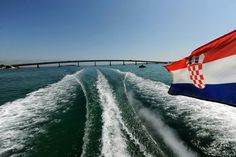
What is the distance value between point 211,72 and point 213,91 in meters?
0.48

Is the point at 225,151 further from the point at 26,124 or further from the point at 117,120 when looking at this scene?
the point at 26,124

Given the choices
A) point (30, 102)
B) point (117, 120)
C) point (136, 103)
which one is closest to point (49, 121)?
point (117, 120)

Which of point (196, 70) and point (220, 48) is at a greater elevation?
point (220, 48)

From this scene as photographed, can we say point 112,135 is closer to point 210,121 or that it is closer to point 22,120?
point 210,121

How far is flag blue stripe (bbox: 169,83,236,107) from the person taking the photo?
304 cm

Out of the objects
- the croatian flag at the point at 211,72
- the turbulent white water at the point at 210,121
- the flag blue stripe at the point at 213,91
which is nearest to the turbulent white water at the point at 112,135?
the turbulent white water at the point at 210,121

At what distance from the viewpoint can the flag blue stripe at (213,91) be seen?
304 cm

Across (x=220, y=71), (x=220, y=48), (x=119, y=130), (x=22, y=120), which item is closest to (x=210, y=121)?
(x=119, y=130)

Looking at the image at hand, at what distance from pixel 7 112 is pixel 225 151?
13.0m

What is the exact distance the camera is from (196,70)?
380 cm

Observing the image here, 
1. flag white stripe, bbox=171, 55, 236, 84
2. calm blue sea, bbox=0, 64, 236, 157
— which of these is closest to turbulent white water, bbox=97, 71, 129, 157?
calm blue sea, bbox=0, 64, 236, 157

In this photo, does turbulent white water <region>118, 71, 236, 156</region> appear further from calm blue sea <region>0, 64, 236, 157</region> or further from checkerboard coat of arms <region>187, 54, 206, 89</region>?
checkerboard coat of arms <region>187, 54, 206, 89</region>

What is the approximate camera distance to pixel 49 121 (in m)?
8.29

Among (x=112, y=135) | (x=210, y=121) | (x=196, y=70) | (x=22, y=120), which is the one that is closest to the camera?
(x=196, y=70)
